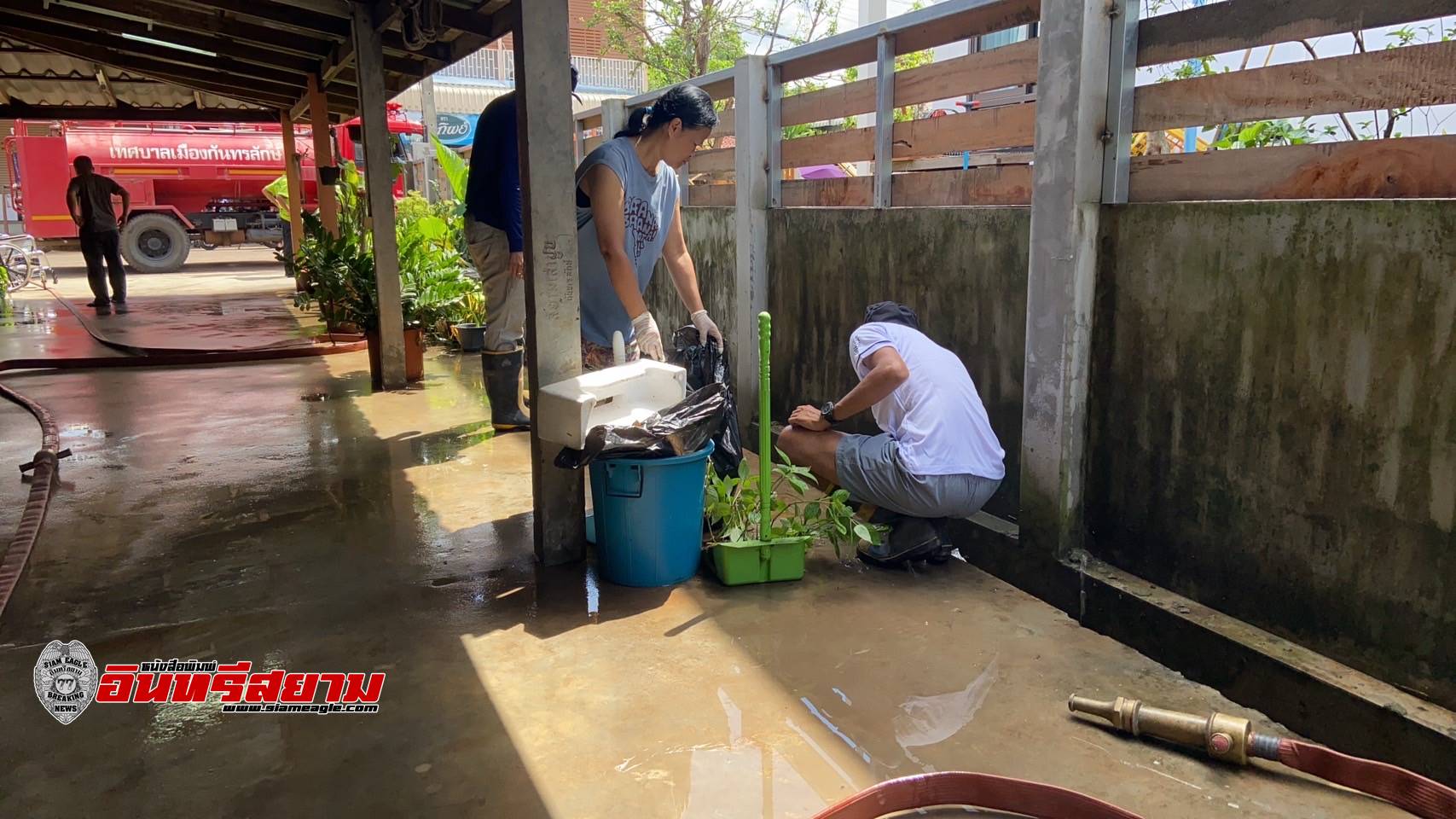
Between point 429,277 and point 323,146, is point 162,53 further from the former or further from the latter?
point 429,277

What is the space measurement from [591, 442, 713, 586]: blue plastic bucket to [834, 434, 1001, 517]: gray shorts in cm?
70

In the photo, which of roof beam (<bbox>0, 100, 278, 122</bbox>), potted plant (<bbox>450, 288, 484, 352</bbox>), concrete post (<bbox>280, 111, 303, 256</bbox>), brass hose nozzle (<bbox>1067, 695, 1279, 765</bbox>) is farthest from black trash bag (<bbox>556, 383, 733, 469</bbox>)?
roof beam (<bbox>0, 100, 278, 122</bbox>)

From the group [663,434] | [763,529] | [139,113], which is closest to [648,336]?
[663,434]

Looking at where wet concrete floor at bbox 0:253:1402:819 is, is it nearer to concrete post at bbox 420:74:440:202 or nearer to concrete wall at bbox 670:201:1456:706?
concrete wall at bbox 670:201:1456:706

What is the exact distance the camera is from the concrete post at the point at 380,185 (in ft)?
22.7

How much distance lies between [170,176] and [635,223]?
16.8m

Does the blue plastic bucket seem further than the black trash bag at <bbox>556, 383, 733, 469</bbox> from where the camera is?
Yes

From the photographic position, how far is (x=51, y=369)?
8180mm

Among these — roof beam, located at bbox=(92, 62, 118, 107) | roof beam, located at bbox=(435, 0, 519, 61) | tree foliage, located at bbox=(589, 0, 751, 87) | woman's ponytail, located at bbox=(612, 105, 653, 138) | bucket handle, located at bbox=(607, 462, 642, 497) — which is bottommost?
bucket handle, located at bbox=(607, 462, 642, 497)

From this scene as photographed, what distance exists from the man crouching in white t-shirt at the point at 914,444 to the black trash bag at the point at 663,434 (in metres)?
0.64

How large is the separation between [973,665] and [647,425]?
4.61ft

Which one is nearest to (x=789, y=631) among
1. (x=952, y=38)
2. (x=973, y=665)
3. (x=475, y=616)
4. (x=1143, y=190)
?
(x=973, y=665)

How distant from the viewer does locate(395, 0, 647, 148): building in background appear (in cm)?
2758

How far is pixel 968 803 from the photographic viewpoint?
244cm
